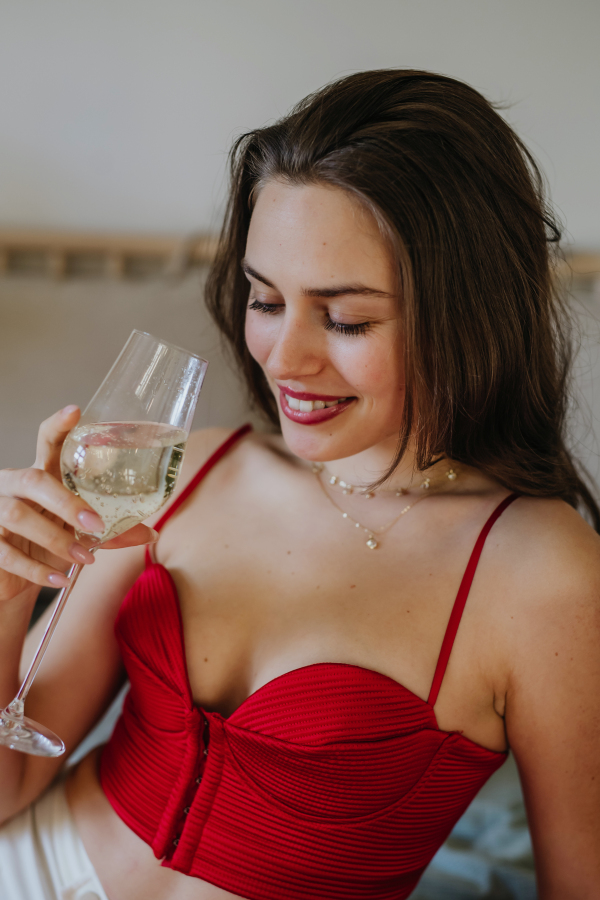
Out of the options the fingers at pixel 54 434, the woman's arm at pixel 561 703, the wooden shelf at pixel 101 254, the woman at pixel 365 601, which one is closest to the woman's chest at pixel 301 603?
the woman at pixel 365 601

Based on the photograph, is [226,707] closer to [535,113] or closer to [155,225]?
[155,225]

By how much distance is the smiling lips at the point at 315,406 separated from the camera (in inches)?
38.0

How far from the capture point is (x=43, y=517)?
0.76m

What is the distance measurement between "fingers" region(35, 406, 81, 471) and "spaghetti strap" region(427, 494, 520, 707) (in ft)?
1.81

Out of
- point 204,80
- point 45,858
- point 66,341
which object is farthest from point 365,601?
point 204,80

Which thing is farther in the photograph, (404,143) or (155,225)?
(155,225)

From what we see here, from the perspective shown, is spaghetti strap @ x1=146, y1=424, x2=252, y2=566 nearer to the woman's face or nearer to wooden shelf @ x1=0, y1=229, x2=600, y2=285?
the woman's face

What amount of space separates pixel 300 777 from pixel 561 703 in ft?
1.15

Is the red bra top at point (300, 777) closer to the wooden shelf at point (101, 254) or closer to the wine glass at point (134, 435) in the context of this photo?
the wine glass at point (134, 435)

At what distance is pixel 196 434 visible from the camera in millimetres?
1350

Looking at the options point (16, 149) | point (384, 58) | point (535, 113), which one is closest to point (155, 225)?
point (16, 149)

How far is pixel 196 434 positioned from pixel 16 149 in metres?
1.22

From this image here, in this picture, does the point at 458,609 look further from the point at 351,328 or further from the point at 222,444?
the point at 222,444

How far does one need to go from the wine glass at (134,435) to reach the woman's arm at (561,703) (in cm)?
53
